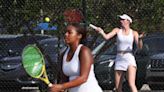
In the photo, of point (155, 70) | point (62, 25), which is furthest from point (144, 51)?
point (62, 25)

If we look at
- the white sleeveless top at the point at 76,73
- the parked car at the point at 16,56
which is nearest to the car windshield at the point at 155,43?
the parked car at the point at 16,56

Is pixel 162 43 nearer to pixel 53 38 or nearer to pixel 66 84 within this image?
pixel 53 38

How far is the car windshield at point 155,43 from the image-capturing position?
472 inches

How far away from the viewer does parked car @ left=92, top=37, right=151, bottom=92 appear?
10906mm

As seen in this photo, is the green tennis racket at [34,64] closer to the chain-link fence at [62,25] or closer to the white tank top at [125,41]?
the white tank top at [125,41]

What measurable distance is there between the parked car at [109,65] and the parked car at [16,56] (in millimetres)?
997

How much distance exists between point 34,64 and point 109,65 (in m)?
6.35

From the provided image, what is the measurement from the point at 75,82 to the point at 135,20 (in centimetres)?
618

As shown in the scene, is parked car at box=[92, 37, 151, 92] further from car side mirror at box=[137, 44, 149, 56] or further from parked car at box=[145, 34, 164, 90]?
parked car at box=[145, 34, 164, 90]

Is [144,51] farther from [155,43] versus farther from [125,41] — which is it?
[125,41]

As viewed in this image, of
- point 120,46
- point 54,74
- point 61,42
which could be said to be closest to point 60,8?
point 61,42

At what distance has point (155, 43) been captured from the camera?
12.2 m

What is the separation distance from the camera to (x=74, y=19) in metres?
5.09

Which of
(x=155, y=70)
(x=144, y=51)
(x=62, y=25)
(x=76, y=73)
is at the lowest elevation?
(x=155, y=70)
